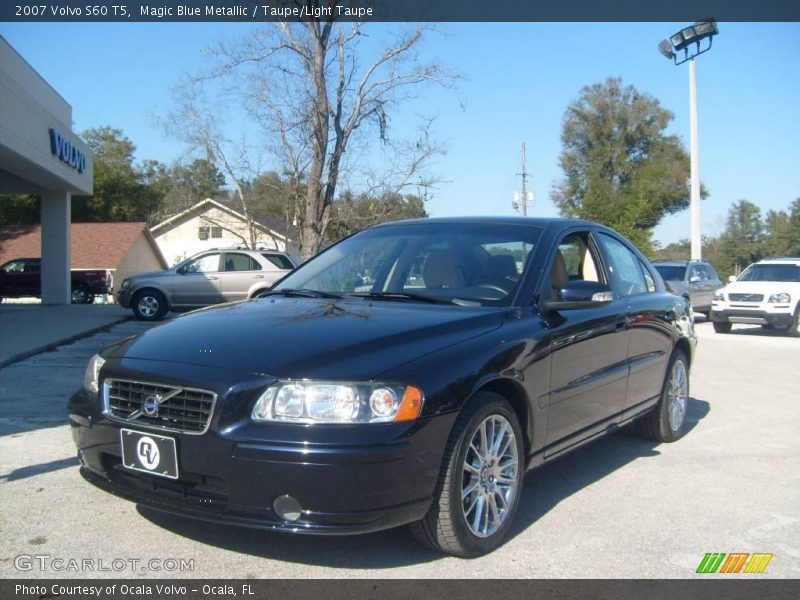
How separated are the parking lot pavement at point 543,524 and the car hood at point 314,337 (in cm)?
92

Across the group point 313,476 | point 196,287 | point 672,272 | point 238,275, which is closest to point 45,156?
point 196,287

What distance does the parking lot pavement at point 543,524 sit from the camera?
11.5 feet

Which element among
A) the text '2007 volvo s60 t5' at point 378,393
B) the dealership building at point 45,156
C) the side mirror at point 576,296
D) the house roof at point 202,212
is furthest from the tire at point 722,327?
the house roof at point 202,212

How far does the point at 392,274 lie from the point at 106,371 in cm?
188

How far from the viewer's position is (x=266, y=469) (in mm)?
3084

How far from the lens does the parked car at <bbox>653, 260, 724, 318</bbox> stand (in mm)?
19703

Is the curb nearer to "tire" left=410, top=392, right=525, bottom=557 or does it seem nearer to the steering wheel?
the steering wheel

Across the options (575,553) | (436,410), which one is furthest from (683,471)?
(436,410)

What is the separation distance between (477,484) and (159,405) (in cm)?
154

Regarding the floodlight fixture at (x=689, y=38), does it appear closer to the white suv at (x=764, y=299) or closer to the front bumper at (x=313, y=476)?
the white suv at (x=764, y=299)

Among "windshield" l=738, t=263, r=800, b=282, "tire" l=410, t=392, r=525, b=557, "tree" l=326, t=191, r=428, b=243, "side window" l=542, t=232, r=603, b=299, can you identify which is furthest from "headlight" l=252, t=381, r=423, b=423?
"tree" l=326, t=191, r=428, b=243

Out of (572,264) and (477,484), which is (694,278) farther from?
(477,484)

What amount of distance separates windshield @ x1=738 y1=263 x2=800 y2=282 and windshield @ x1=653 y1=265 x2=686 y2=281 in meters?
1.97
